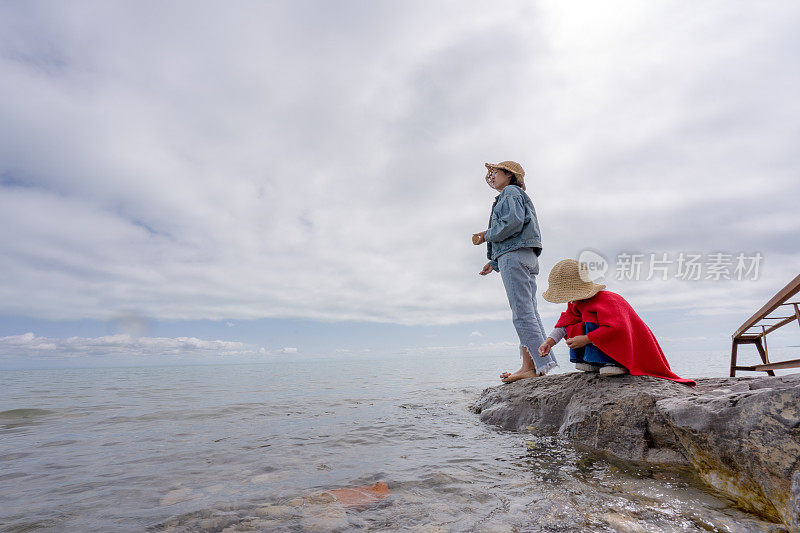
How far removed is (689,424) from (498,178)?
158 inches

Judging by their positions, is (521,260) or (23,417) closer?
(521,260)

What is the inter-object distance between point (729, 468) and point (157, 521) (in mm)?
3476

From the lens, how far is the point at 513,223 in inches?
195

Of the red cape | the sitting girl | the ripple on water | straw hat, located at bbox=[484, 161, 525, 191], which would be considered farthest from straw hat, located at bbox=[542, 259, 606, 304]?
the ripple on water

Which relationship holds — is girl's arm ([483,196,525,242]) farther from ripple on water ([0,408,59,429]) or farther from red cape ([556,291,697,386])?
ripple on water ([0,408,59,429])

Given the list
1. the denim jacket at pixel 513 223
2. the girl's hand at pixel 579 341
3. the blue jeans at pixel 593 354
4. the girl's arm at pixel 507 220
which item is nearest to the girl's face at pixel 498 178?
the denim jacket at pixel 513 223

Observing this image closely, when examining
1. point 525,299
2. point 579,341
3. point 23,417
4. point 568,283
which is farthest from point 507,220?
point 23,417

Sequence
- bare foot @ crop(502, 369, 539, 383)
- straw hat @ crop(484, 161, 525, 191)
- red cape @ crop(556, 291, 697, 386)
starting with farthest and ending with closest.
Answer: straw hat @ crop(484, 161, 525, 191) → bare foot @ crop(502, 369, 539, 383) → red cape @ crop(556, 291, 697, 386)

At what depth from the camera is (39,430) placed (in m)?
5.27

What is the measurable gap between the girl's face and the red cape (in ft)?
8.08

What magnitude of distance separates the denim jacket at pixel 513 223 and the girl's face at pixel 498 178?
0.25 metres

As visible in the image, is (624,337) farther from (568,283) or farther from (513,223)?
(513,223)

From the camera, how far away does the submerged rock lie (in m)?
1.89

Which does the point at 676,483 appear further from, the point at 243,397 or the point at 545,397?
the point at 243,397
